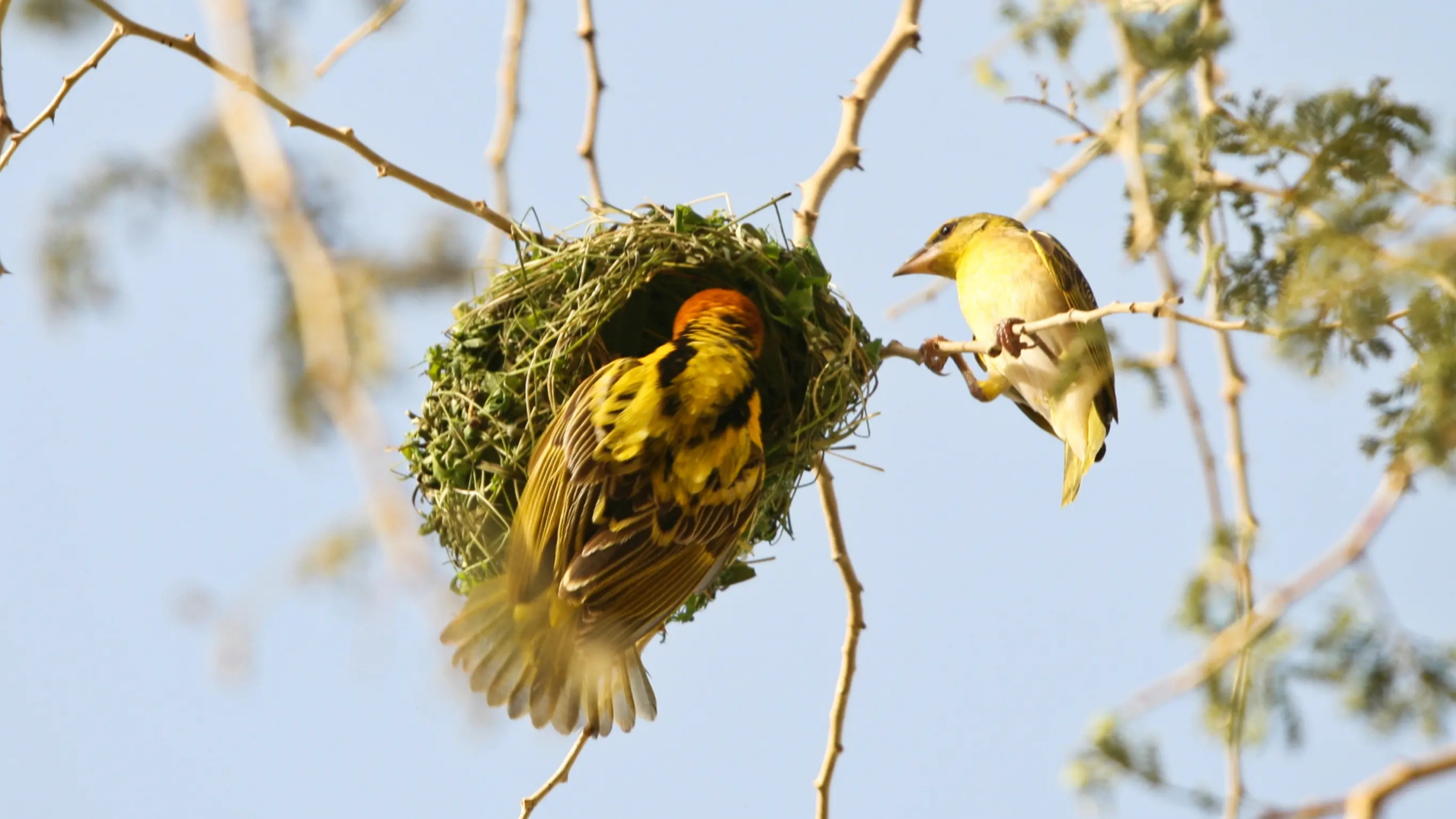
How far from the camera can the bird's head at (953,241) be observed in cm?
418

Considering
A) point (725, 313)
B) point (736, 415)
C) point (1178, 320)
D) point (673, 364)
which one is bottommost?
point (1178, 320)

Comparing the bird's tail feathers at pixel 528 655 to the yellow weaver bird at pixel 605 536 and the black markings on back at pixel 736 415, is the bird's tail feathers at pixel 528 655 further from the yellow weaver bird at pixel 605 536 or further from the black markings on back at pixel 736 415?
the black markings on back at pixel 736 415

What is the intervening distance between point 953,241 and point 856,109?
85cm

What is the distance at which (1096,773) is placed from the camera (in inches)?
71.6

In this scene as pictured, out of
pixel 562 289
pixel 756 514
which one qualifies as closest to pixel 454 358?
pixel 562 289

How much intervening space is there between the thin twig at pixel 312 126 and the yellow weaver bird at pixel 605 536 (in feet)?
1.77

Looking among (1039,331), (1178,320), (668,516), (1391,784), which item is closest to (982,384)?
(1039,331)

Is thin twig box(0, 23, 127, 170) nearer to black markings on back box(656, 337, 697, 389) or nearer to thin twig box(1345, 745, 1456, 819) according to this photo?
black markings on back box(656, 337, 697, 389)

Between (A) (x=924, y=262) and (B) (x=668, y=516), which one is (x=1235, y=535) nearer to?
(B) (x=668, y=516)

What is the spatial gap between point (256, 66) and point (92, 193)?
0.74 m

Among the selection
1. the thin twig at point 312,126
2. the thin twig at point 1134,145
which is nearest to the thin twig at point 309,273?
the thin twig at point 312,126

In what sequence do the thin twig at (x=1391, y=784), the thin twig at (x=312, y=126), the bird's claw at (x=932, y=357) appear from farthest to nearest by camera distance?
the bird's claw at (x=932, y=357), the thin twig at (x=312, y=126), the thin twig at (x=1391, y=784)

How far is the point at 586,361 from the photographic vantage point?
10.1ft

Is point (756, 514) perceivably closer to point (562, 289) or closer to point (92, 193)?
point (562, 289)
